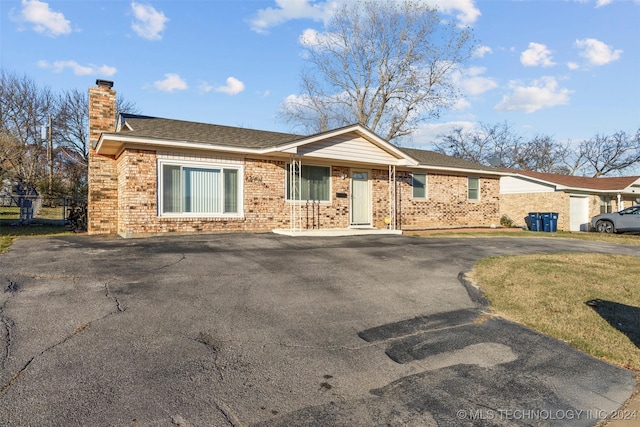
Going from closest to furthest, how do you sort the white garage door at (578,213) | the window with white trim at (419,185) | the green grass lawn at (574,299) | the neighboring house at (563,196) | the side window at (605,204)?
the green grass lawn at (574,299)
the window with white trim at (419,185)
the neighboring house at (563,196)
the white garage door at (578,213)
the side window at (605,204)

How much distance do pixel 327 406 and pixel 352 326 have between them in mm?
1841

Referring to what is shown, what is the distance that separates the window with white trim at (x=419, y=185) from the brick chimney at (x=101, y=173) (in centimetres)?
1178

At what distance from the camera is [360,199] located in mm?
15625

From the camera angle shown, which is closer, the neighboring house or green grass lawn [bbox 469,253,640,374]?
green grass lawn [bbox 469,253,640,374]

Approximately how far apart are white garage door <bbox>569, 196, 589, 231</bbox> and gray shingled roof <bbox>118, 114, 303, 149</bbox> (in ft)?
65.6

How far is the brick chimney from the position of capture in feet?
42.3

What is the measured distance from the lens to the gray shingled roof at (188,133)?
458 inches

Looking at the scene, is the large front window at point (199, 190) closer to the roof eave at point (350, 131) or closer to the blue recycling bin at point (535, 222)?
the roof eave at point (350, 131)

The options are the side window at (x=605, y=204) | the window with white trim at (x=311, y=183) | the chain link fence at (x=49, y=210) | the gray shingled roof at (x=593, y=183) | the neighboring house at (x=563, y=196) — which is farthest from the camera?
the side window at (x=605, y=204)

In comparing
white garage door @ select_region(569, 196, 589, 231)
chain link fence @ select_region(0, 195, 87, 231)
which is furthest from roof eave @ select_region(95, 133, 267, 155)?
white garage door @ select_region(569, 196, 589, 231)

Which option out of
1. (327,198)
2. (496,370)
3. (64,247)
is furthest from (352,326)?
(327,198)

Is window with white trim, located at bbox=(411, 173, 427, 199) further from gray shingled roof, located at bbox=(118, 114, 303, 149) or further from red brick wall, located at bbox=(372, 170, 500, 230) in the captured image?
gray shingled roof, located at bbox=(118, 114, 303, 149)

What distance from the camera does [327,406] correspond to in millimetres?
3146

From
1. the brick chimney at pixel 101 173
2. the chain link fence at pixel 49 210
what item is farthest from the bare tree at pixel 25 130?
the brick chimney at pixel 101 173
